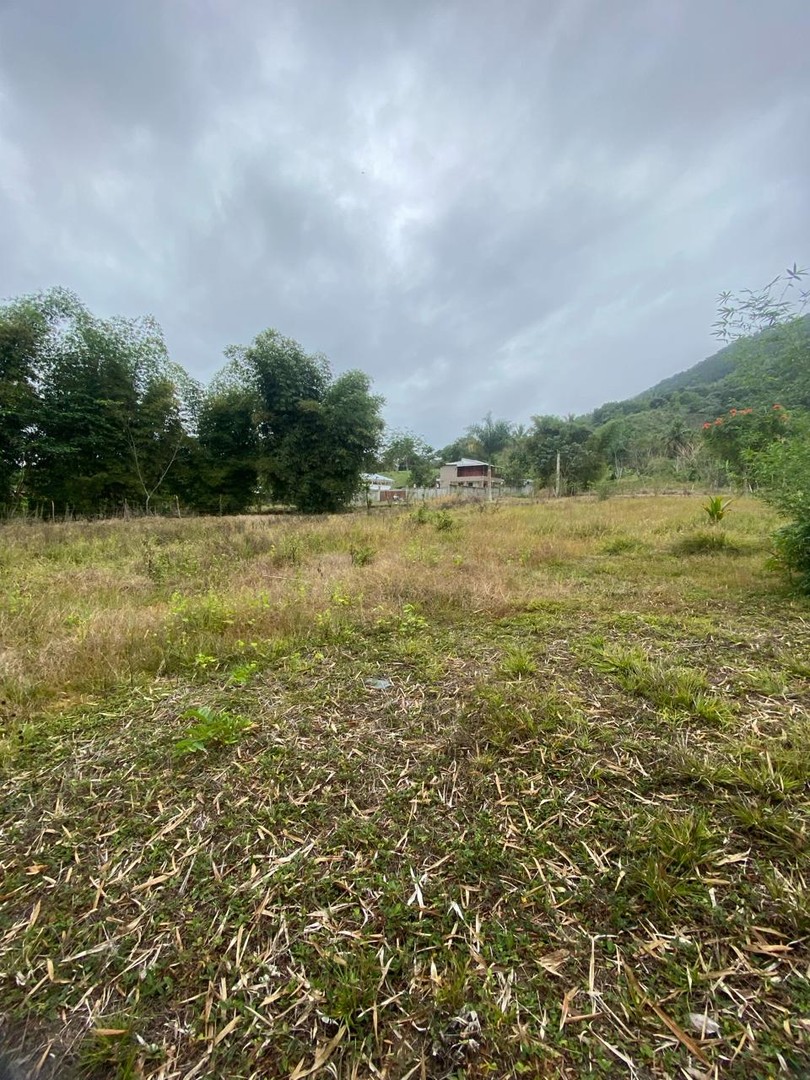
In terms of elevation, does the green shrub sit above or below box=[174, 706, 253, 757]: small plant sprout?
above

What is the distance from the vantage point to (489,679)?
2195mm

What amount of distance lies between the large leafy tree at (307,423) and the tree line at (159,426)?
0.05 m

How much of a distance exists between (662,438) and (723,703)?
3952 cm

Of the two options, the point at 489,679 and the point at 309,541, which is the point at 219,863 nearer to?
the point at 489,679

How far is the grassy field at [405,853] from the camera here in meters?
0.83

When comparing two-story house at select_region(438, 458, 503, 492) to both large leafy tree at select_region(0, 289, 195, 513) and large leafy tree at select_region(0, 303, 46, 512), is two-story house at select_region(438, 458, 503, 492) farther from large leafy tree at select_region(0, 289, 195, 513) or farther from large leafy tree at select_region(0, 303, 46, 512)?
large leafy tree at select_region(0, 303, 46, 512)

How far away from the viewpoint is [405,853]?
4.03 ft

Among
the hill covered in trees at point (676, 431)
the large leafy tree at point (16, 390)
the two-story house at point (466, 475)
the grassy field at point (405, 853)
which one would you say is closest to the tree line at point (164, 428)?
the large leafy tree at point (16, 390)

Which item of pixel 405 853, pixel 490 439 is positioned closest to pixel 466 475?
pixel 490 439

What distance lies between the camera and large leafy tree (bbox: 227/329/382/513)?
1697cm

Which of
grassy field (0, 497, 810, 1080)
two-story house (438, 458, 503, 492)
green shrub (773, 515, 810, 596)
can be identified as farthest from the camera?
two-story house (438, 458, 503, 492)

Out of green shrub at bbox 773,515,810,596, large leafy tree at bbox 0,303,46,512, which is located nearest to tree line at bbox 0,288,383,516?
large leafy tree at bbox 0,303,46,512

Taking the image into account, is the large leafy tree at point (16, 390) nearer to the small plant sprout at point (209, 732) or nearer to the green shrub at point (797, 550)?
the small plant sprout at point (209, 732)

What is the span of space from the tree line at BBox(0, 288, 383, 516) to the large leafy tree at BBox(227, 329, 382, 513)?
0.05 meters
